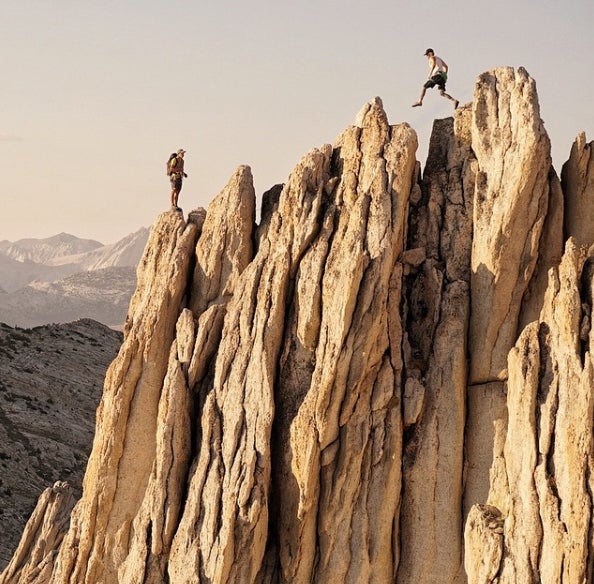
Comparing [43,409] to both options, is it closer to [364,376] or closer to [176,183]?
[176,183]

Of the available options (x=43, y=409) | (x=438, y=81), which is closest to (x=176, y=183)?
(x=438, y=81)

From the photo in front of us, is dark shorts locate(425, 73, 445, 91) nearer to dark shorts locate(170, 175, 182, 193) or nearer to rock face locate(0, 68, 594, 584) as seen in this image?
rock face locate(0, 68, 594, 584)

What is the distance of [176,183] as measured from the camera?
38844 mm

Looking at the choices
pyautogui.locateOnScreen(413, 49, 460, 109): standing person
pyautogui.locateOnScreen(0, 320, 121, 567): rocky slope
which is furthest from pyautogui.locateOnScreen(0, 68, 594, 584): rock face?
pyautogui.locateOnScreen(0, 320, 121, 567): rocky slope

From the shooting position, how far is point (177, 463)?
109 feet

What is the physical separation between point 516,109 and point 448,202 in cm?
325

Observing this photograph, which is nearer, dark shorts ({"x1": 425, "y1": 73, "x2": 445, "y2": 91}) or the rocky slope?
dark shorts ({"x1": 425, "y1": 73, "x2": 445, "y2": 91})

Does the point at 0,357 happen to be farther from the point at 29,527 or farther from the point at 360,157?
the point at 360,157

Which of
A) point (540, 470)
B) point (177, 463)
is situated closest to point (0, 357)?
point (177, 463)

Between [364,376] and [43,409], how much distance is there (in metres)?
50.8

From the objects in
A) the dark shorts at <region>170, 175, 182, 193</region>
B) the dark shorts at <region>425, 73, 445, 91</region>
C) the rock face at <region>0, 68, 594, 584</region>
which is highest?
the dark shorts at <region>425, 73, 445, 91</region>

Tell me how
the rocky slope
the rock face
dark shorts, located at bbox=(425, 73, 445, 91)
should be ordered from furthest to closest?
the rocky slope < dark shorts, located at bbox=(425, 73, 445, 91) < the rock face

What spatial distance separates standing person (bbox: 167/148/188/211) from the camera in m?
38.6

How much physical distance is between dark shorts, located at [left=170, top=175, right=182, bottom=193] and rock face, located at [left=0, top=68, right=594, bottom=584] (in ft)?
13.3
